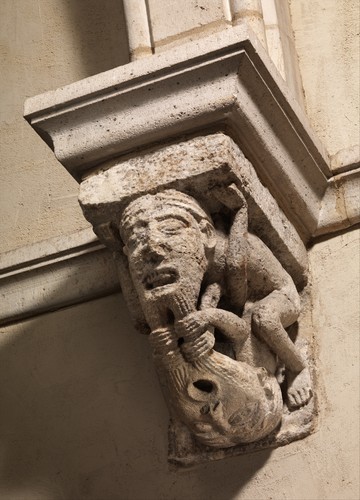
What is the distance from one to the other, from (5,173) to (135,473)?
885 mm

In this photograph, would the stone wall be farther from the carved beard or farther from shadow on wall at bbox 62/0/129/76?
the carved beard

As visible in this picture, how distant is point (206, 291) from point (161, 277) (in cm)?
15

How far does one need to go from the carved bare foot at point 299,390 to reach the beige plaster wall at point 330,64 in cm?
55

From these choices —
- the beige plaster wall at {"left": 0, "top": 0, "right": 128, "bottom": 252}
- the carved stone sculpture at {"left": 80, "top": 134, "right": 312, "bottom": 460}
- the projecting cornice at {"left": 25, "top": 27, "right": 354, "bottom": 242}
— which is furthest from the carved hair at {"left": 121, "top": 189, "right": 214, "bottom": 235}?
the beige plaster wall at {"left": 0, "top": 0, "right": 128, "bottom": 252}

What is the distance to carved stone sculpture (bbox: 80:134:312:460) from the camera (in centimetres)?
243

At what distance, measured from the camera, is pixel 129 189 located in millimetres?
2516

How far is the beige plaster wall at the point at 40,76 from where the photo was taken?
309 centimetres

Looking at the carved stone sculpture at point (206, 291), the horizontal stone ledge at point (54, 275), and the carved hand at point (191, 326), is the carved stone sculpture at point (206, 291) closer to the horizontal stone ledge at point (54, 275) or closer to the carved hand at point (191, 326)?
the carved hand at point (191, 326)

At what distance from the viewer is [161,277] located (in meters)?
2.41

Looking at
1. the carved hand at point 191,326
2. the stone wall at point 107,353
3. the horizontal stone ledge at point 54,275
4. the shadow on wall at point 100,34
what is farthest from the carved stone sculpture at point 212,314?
the shadow on wall at point 100,34

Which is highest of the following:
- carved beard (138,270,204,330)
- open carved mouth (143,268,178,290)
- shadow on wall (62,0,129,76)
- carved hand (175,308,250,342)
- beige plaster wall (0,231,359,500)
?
shadow on wall (62,0,129,76)

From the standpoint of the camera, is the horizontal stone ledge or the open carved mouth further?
the horizontal stone ledge

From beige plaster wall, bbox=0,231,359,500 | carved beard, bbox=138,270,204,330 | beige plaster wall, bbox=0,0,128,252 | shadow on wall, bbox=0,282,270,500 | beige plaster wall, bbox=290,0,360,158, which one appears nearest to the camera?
carved beard, bbox=138,270,204,330

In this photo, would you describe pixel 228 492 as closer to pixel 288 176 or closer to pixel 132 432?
pixel 132 432
